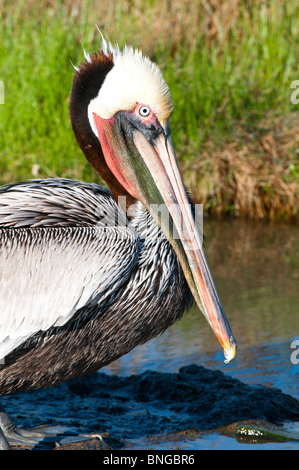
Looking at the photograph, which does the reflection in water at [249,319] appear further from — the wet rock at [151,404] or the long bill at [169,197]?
the long bill at [169,197]

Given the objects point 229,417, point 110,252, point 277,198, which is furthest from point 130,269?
point 277,198

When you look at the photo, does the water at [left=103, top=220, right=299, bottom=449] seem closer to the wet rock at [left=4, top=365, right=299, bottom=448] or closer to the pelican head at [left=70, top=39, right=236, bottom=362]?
the wet rock at [left=4, top=365, right=299, bottom=448]

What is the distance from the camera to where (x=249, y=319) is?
6.09 meters

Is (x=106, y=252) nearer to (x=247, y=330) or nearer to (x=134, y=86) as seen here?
(x=134, y=86)

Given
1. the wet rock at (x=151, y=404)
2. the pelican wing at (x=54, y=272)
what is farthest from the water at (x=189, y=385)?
the pelican wing at (x=54, y=272)

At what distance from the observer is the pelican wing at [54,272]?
12.6 feet

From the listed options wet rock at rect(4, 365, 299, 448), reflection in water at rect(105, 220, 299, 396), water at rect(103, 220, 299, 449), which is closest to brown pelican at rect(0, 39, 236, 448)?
wet rock at rect(4, 365, 299, 448)

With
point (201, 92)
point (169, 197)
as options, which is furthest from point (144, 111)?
point (201, 92)

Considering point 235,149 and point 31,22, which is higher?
point 31,22

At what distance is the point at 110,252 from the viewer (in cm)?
392

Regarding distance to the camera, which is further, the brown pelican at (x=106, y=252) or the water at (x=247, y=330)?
the water at (x=247, y=330)

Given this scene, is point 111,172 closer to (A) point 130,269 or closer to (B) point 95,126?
(B) point 95,126

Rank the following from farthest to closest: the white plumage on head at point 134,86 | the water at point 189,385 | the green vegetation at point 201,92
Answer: the green vegetation at point 201,92 < the water at point 189,385 < the white plumage on head at point 134,86

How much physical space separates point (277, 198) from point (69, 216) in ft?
16.2
